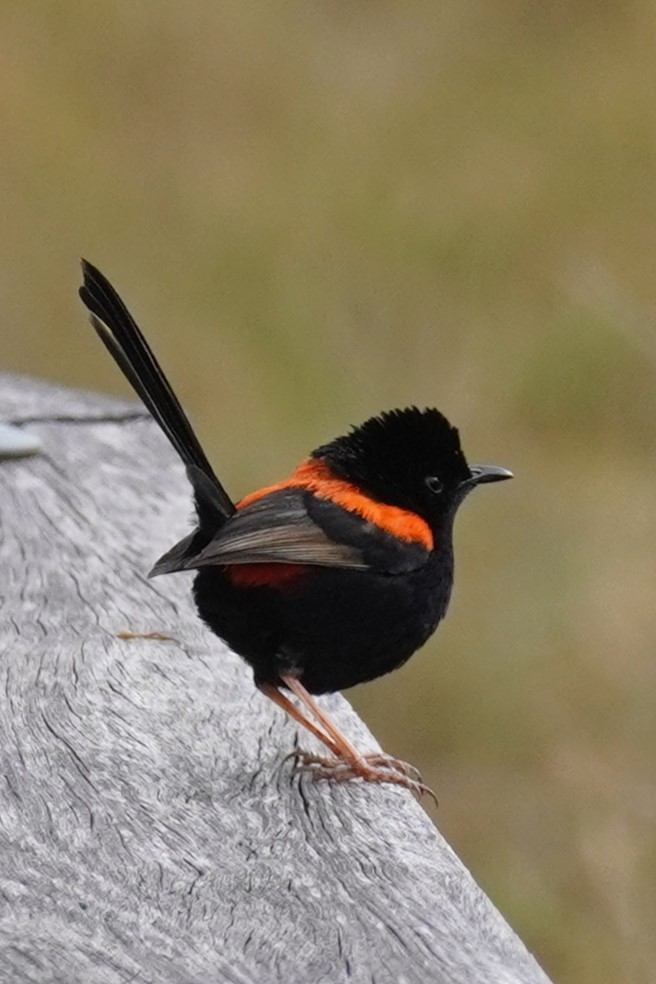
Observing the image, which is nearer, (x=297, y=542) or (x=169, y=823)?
(x=169, y=823)

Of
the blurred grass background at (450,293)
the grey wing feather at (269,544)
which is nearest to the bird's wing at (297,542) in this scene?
the grey wing feather at (269,544)

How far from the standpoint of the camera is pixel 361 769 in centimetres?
266

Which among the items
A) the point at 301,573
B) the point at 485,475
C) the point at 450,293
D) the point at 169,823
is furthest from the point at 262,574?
the point at 450,293

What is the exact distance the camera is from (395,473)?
3301 mm

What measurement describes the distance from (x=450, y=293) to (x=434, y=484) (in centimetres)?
513

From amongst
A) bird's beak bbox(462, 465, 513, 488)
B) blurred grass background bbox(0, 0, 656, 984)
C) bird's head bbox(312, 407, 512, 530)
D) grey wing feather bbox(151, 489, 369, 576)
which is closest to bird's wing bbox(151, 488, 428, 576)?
grey wing feather bbox(151, 489, 369, 576)

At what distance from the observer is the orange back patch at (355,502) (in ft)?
10.4

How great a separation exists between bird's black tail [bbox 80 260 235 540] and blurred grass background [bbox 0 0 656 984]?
274 cm

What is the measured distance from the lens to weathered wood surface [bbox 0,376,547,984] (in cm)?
184

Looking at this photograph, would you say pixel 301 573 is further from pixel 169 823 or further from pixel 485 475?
pixel 169 823

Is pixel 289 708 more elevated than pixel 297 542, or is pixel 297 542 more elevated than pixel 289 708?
pixel 297 542

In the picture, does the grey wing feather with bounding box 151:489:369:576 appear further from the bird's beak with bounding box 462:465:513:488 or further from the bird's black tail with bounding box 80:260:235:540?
the bird's beak with bounding box 462:465:513:488

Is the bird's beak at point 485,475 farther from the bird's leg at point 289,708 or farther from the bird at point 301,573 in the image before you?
the bird's leg at point 289,708

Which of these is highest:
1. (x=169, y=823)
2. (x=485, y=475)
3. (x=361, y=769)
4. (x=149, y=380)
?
(x=485, y=475)
